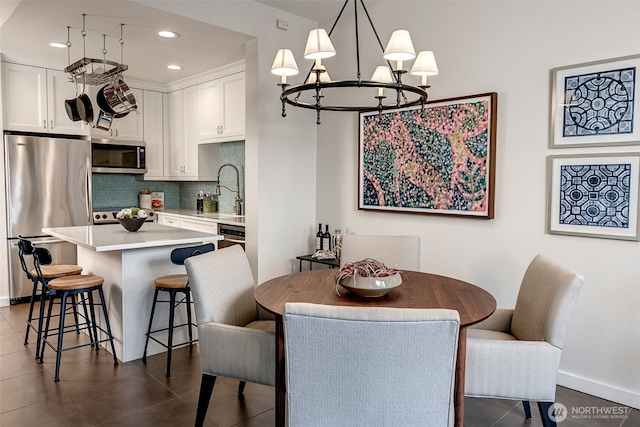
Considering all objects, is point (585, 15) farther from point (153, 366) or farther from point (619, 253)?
point (153, 366)

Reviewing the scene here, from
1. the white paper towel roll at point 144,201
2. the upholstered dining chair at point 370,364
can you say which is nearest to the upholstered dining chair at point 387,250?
the upholstered dining chair at point 370,364

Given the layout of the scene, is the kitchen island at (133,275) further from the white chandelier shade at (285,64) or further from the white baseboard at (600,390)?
the white baseboard at (600,390)

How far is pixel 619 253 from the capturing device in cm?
253

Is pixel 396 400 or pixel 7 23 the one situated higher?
pixel 7 23

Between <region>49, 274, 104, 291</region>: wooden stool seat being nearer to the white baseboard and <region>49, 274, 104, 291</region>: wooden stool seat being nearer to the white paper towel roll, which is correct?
the white paper towel roll

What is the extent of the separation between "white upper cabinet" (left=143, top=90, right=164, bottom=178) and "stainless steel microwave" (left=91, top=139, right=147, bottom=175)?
0.12 m

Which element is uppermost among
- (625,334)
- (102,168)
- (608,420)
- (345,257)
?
(102,168)

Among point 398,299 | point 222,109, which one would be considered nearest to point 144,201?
point 222,109

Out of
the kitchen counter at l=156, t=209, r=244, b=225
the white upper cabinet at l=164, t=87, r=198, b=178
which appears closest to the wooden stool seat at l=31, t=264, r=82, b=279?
the kitchen counter at l=156, t=209, r=244, b=225

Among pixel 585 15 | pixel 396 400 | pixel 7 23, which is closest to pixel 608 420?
pixel 396 400

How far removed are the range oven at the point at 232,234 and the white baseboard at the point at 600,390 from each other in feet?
8.84

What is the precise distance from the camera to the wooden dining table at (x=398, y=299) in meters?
1.79

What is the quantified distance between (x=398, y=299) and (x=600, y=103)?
1656mm

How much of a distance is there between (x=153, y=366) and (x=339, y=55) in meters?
2.88
